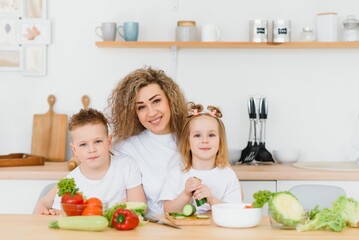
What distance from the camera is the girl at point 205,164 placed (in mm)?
3027

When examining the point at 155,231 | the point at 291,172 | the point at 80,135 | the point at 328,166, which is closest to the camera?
the point at 155,231

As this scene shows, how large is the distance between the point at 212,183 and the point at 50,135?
1546 mm

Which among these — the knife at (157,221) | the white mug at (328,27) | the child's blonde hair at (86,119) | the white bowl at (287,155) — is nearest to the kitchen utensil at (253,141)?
the white bowl at (287,155)

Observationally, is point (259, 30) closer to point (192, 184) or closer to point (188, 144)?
point (188, 144)

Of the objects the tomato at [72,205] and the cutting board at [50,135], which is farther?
the cutting board at [50,135]

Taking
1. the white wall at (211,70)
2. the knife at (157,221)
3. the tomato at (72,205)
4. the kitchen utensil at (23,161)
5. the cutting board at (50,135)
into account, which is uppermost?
the white wall at (211,70)

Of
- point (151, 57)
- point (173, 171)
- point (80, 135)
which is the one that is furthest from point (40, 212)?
point (151, 57)

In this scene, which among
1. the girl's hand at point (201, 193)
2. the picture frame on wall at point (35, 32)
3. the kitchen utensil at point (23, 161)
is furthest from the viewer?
the picture frame on wall at point (35, 32)

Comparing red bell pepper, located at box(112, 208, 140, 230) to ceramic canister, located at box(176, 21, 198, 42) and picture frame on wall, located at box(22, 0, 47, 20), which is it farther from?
picture frame on wall, located at box(22, 0, 47, 20)

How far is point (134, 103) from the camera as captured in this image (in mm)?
3199

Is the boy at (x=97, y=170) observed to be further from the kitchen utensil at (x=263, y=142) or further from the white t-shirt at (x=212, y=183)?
the kitchen utensil at (x=263, y=142)

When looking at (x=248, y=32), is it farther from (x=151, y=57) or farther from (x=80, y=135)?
(x=80, y=135)

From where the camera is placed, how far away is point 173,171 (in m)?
3.10

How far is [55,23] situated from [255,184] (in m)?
1.55
